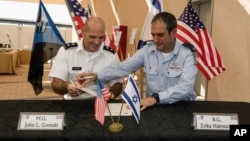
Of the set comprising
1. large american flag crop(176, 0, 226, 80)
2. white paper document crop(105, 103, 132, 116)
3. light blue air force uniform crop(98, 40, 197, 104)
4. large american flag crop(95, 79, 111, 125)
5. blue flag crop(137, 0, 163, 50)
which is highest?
blue flag crop(137, 0, 163, 50)

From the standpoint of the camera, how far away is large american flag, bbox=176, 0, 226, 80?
339cm

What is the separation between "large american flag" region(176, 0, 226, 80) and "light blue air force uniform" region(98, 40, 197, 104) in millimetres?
1245

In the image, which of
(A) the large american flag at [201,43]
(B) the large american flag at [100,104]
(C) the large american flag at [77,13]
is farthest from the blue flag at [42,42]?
(B) the large american flag at [100,104]

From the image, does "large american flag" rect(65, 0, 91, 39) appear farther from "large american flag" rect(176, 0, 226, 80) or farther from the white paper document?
the white paper document

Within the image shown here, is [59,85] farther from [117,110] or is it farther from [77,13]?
[77,13]

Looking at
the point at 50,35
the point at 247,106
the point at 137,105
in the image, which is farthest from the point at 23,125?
the point at 50,35

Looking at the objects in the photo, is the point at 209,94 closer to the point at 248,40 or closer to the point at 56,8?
the point at 248,40

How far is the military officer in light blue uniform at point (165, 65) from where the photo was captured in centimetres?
206

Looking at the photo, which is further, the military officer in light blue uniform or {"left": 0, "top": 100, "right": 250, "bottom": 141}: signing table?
the military officer in light blue uniform

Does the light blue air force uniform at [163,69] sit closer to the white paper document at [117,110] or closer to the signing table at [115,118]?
the signing table at [115,118]

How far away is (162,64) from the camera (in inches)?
87.9

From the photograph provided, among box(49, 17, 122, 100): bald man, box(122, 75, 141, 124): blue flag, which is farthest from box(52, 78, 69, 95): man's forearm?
box(122, 75, 141, 124): blue flag

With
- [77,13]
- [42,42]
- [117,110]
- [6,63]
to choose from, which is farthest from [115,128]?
[6,63]
